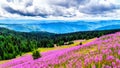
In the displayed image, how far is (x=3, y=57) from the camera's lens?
387ft

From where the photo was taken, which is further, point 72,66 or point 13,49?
point 13,49

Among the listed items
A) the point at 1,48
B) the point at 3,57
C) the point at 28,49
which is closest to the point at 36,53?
the point at 3,57

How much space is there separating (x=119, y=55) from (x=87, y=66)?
5.60 feet

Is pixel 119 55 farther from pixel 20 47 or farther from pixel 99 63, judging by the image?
pixel 20 47

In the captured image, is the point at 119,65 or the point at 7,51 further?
the point at 7,51

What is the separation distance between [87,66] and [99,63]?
62cm

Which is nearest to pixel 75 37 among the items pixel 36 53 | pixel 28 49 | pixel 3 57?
pixel 28 49

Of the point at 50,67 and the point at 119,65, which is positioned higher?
the point at 119,65

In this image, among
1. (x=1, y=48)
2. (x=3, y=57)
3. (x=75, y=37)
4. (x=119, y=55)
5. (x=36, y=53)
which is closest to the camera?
(x=119, y=55)

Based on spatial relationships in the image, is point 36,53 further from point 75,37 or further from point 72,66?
point 75,37

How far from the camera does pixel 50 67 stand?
14453 mm

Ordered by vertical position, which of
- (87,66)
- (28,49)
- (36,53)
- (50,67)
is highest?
(87,66)

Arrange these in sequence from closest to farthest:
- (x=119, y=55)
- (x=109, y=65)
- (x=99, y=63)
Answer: (x=109, y=65)
(x=99, y=63)
(x=119, y=55)

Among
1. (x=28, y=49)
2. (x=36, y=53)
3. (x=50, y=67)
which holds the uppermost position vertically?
(x=50, y=67)
